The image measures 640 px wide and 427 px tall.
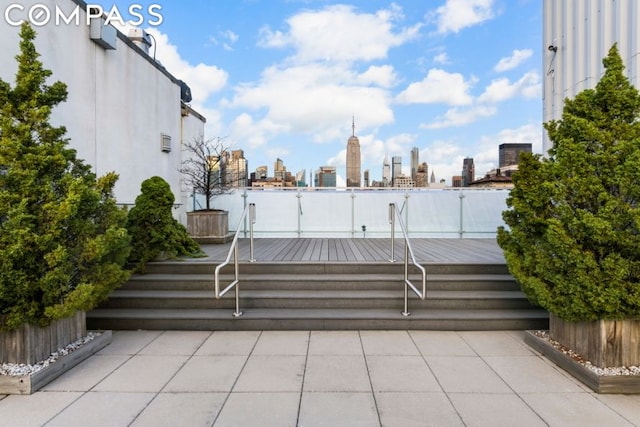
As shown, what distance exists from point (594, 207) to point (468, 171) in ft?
45.8

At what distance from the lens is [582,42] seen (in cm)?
462

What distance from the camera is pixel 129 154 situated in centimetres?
588

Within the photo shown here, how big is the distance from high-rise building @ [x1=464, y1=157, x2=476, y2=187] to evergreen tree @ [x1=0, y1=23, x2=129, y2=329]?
1306 cm

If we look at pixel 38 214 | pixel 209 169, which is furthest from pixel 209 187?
pixel 38 214

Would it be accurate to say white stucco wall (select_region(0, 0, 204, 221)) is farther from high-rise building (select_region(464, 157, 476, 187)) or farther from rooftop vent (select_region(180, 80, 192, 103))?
high-rise building (select_region(464, 157, 476, 187))

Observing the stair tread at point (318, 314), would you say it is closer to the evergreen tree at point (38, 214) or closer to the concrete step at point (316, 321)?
the concrete step at point (316, 321)

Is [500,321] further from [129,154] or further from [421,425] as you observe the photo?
[129,154]

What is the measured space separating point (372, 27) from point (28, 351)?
12.1m

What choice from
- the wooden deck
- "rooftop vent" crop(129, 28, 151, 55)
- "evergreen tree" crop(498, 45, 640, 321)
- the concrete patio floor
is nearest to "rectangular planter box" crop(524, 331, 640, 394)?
the concrete patio floor

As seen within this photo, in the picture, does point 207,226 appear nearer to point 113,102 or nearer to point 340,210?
point 113,102

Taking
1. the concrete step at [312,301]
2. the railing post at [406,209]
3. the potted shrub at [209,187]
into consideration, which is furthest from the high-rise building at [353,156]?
the concrete step at [312,301]

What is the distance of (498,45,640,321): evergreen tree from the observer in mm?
2412

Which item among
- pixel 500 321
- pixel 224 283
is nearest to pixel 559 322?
pixel 500 321

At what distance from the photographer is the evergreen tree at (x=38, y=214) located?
93.7 inches
